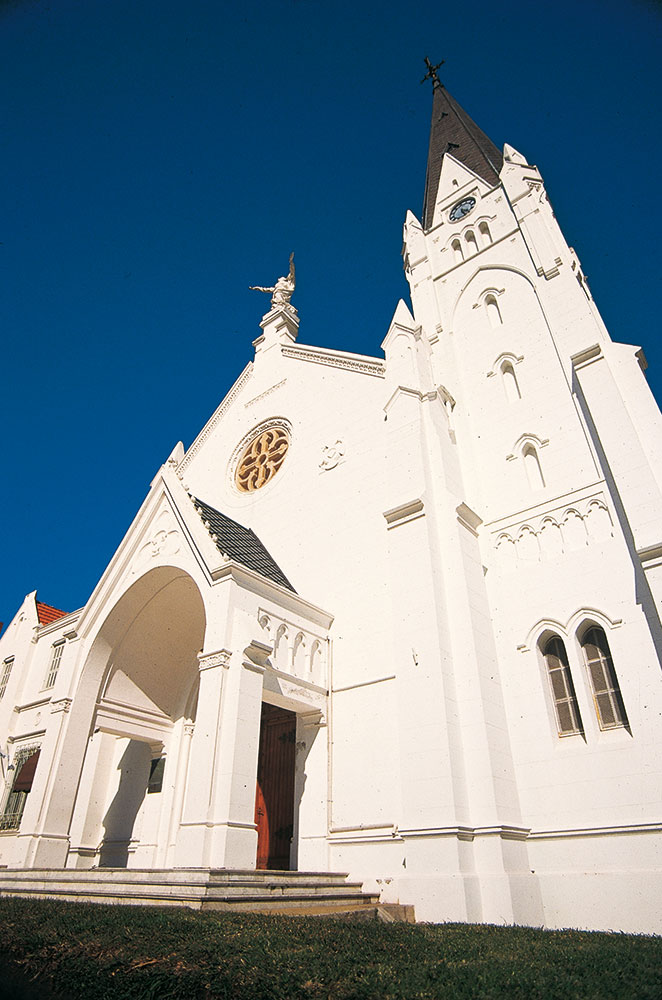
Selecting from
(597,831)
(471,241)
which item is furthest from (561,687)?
(471,241)

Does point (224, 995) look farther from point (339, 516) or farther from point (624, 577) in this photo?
Answer: point (339, 516)

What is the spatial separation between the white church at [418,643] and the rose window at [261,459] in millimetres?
98

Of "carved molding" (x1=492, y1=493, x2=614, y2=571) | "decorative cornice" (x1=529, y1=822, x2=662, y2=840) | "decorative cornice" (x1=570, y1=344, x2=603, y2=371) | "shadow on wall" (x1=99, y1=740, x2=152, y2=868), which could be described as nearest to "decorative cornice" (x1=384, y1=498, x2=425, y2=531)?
"carved molding" (x1=492, y1=493, x2=614, y2=571)

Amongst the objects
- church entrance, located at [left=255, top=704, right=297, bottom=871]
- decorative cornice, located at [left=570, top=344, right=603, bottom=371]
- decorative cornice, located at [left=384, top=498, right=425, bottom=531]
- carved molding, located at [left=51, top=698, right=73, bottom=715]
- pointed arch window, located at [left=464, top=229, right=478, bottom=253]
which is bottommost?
church entrance, located at [left=255, top=704, right=297, bottom=871]

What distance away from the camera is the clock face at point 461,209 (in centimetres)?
1966

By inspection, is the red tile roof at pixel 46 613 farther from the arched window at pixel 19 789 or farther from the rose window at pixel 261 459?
the rose window at pixel 261 459

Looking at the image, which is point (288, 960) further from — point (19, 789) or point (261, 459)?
point (19, 789)

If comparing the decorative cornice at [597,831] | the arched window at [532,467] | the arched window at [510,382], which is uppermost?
the arched window at [510,382]

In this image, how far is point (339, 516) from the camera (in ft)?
49.0

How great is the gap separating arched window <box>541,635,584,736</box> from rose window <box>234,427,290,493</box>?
9.34 meters

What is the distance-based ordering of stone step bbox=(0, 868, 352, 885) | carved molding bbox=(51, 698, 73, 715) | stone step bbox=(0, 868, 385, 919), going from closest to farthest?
stone step bbox=(0, 868, 385, 919), stone step bbox=(0, 868, 352, 885), carved molding bbox=(51, 698, 73, 715)

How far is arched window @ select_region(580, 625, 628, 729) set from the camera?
10.3 m

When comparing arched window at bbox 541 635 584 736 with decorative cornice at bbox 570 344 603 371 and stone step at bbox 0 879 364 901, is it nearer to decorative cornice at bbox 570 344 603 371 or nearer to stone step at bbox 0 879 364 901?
stone step at bbox 0 879 364 901

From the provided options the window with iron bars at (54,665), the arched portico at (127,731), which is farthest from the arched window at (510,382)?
the window with iron bars at (54,665)
